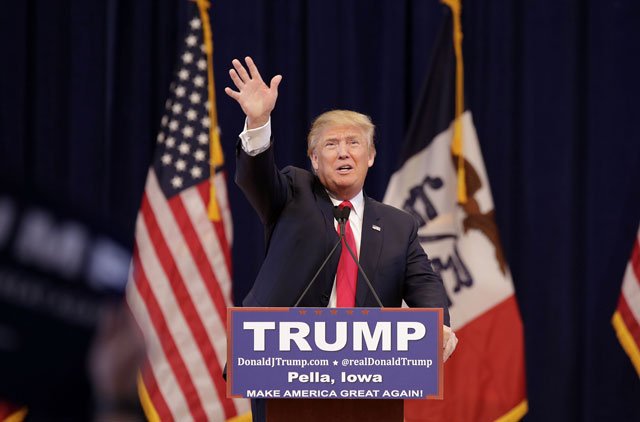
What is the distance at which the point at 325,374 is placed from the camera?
1832mm

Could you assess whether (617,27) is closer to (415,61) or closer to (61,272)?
(415,61)

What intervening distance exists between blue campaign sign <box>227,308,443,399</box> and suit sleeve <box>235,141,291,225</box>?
0.53m

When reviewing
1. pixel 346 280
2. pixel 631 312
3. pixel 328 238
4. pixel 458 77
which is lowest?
pixel 631 312

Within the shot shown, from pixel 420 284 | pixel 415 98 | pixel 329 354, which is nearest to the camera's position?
pixel 329 354

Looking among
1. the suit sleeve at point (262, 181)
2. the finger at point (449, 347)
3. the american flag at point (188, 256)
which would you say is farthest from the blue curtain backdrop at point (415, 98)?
the finger at point (449, 347)

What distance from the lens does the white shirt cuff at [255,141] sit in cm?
220

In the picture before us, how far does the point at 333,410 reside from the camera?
1.95m

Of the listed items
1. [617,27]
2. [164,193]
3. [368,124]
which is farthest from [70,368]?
[617,27]

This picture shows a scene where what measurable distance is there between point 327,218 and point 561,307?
104 inches

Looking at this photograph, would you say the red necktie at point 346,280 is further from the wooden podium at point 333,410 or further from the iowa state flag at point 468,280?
A: the iowa state flag at point 468,280

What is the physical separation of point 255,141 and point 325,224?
36cm

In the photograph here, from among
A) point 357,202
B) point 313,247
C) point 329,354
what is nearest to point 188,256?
point 357,202

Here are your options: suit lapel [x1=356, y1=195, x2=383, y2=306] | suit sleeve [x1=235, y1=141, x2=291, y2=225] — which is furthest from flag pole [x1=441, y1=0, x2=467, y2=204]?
suit sleeve [x1=235, y1=141, x2=291, y2=225]

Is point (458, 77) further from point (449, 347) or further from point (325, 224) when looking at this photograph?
point (449, 347)
